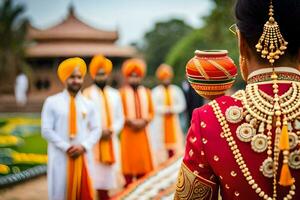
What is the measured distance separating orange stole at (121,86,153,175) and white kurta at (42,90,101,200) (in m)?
2.34

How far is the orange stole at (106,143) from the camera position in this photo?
20.9ft

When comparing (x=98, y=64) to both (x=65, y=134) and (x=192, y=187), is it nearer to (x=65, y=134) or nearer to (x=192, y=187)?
(x=65, y=134)

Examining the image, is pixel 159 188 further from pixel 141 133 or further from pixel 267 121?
pixel 267 121

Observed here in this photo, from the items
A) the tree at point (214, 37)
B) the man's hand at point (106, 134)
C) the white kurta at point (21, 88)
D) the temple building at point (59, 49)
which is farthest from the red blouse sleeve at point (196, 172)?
the temple building at point (59, 49)

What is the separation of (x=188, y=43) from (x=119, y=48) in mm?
4895

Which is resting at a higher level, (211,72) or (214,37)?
(214,37)

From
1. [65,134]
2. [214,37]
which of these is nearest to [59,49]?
[214,37]

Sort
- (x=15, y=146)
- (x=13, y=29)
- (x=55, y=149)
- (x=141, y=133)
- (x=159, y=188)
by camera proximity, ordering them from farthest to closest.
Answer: (x=13, y=29) → (x=15, y=146) → (x=141, y=133) → (x=159, y=188) → (x=55, y=149)

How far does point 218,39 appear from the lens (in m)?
21.2

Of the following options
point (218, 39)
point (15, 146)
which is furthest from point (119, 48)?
point (15, 146)

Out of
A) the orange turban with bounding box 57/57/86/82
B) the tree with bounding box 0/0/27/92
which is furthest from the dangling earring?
the tree with bounding box 0/0/27/92

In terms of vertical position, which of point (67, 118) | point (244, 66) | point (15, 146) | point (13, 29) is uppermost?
point (13, 29)

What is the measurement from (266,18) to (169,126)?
24.2 feet

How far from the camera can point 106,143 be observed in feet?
21.1
